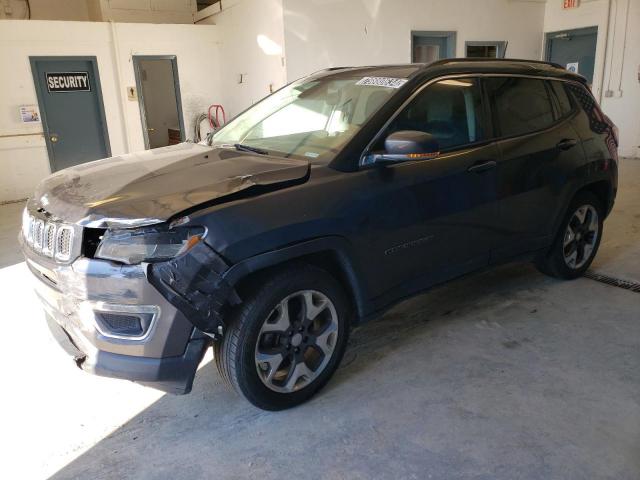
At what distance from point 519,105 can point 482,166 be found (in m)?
0.67

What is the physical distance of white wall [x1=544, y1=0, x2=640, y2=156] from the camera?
9.27 meters

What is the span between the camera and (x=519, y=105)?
339 cm

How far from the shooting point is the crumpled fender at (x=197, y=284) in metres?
2.03

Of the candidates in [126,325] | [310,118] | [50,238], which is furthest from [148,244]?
[310,118]

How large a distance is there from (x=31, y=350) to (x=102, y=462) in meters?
1.36

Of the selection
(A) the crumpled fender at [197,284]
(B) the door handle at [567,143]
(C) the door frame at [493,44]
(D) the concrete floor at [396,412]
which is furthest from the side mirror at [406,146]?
(C) the door frame at [493,44]

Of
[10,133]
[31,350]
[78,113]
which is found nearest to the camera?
[31,350]

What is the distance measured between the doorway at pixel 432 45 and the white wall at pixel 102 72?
3.83 meters

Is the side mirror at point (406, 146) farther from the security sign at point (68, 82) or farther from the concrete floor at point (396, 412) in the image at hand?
the security sign at point (68, 82)

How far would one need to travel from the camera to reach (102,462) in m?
2.28

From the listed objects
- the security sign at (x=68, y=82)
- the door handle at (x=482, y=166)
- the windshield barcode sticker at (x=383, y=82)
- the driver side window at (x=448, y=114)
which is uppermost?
the security sign at (x=68, y=82)

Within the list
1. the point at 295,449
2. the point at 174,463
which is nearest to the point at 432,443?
the point at 295,449

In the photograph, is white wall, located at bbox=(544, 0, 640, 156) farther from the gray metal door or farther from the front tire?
the front tire

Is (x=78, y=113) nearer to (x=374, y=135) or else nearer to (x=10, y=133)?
(x=10, y=133)
